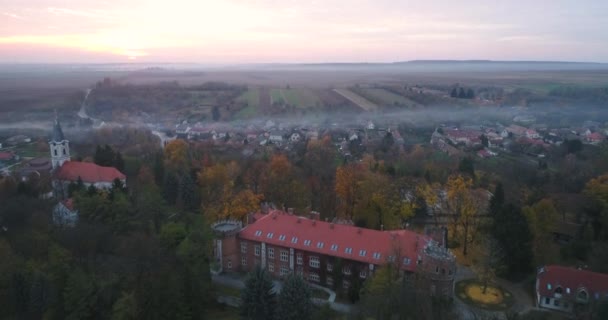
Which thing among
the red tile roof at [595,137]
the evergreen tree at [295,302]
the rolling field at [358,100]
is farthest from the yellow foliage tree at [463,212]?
the rolling field at [358,100]

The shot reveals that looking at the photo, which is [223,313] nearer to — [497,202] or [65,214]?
[65,214]

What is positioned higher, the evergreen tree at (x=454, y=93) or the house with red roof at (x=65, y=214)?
the evergreen tree at (x=454, y=93)

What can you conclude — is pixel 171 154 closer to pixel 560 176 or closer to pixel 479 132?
pixel 560 176

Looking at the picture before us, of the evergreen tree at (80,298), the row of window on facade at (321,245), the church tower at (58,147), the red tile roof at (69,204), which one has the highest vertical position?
the church tower at (58,147)

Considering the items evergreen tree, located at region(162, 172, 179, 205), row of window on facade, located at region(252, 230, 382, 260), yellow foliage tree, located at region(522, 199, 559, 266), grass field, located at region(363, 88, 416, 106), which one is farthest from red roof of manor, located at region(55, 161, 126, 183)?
grass field, located at region(363, 88, 416, 106)

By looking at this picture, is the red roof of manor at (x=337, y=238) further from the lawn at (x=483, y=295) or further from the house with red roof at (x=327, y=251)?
the lawn at (x=483, y=295)

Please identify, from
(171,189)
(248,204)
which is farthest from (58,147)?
(248,204)

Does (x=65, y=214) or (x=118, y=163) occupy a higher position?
(x=118, y=163)
